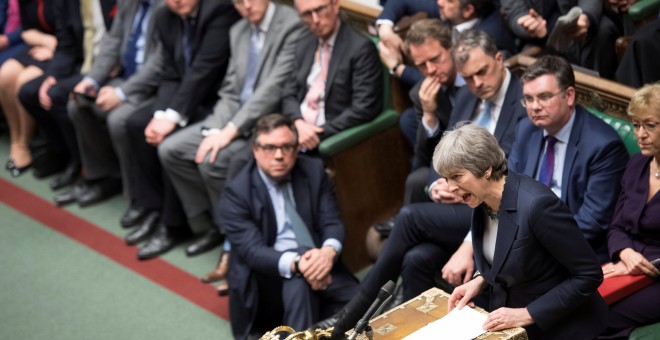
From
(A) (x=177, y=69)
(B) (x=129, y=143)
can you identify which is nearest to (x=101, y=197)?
(B) (x=129, y=143)

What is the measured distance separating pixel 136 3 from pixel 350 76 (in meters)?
1.55

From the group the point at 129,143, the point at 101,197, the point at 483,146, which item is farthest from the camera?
the point at 101,197

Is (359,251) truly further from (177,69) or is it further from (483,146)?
(483,146)

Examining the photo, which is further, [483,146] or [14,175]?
[14,175]

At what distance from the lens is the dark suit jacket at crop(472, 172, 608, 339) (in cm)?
277

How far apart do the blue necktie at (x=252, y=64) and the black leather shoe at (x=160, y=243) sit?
0.82 meters

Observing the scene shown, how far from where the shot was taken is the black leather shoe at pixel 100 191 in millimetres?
5699

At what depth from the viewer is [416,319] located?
9.55ft

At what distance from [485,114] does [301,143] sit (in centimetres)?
92

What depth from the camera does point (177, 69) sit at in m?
5.32

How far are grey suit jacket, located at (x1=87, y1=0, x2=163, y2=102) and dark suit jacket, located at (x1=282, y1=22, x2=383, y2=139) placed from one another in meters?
1.13

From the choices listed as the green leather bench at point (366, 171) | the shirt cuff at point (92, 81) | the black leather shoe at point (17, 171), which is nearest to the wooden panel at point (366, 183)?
the green leather bench at point (366, 171)

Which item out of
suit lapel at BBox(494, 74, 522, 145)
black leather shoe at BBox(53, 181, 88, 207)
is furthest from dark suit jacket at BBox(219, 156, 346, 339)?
black leather shoe at BBox(53, 181, 88, 207)

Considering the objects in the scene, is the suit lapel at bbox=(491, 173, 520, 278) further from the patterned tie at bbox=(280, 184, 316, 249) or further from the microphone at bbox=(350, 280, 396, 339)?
the patterned tie at bbox=(280, 184, 316, 249)
